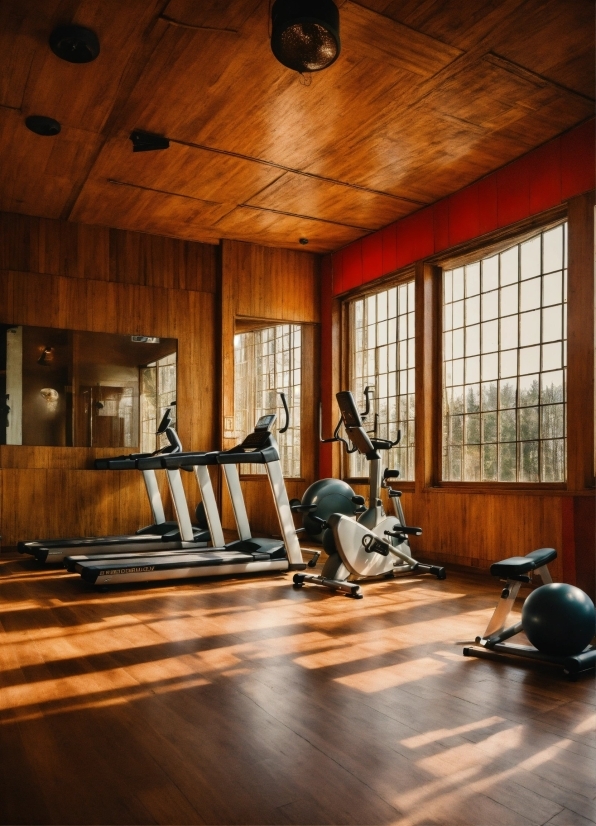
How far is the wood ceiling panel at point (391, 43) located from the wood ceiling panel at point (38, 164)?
2248 mm

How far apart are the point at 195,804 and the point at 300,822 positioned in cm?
28

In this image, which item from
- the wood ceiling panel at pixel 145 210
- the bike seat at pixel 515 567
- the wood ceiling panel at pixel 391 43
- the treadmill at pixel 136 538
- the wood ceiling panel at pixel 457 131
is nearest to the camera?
the bike seat at pixel 515 567

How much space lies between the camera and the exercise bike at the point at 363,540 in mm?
4543

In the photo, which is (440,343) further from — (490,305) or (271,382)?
(271,382)

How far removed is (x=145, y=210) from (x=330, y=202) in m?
1.83

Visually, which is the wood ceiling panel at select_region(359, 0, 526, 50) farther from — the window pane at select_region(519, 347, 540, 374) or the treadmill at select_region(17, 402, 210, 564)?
the treadmill at select_region(17, 402, 210, 564)

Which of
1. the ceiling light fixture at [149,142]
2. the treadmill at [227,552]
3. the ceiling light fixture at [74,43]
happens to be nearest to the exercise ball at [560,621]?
the treadmill at [227,552]

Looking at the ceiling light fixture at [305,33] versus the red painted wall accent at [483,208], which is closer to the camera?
the ceiling light fixture at [305,33]

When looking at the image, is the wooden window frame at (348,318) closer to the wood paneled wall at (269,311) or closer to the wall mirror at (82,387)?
the wood paneled wall at (269,311)

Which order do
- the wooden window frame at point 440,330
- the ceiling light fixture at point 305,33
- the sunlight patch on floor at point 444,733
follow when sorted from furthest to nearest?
the wooden window frame at point 440,330 → the ceiling light fixture at point 305,33 → the sunlight patch on floor at point 444,733

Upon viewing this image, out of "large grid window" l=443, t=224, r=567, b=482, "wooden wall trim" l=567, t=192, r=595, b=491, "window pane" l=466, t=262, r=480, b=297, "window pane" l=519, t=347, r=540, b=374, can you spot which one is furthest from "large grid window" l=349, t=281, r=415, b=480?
"wooden wall trim" l=567, t=192, r=595, b=491

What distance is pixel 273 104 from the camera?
14.6ft

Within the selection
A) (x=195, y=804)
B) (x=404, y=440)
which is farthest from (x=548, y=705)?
(x=404, y=440)

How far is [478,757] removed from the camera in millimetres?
1919
